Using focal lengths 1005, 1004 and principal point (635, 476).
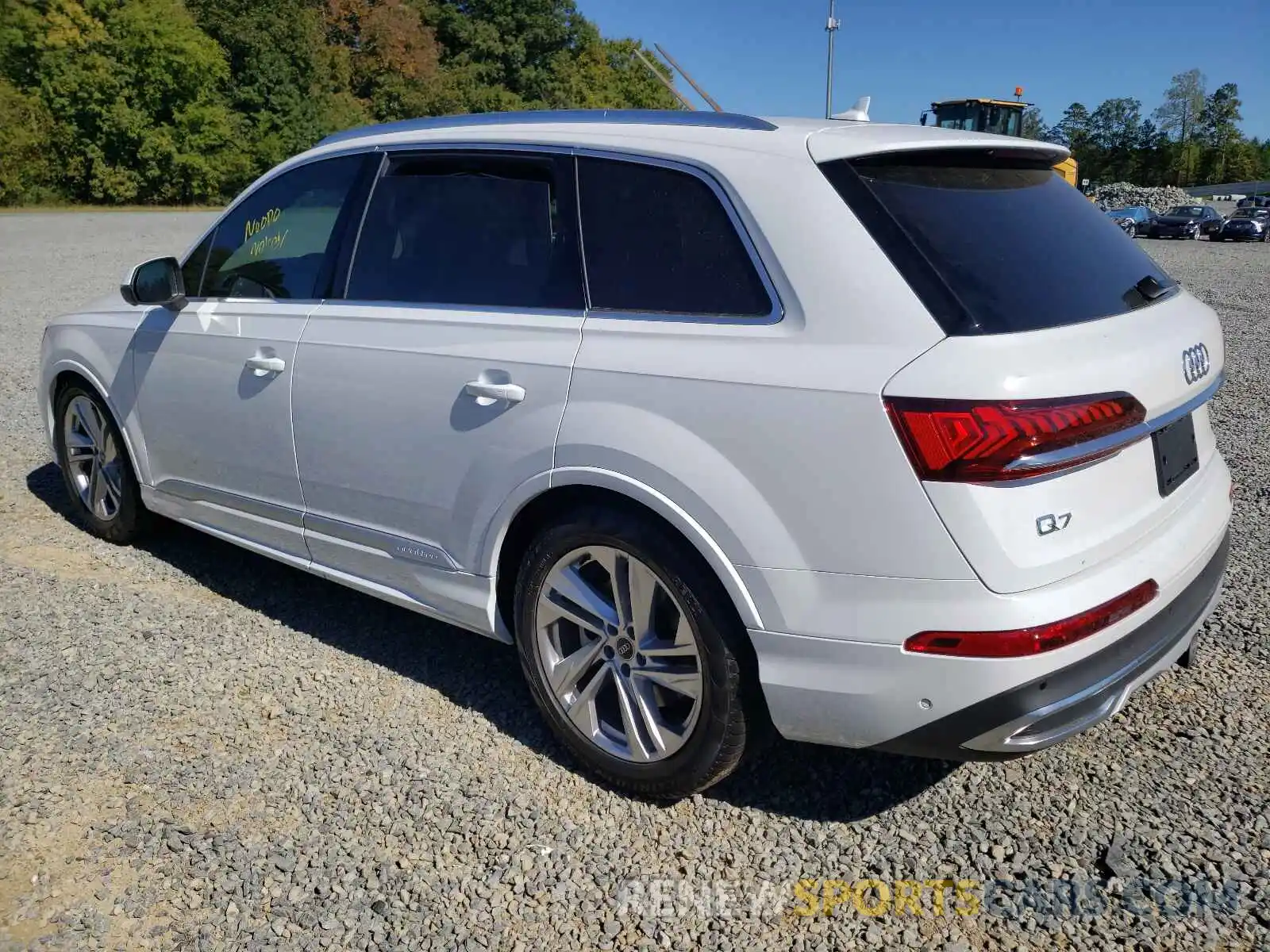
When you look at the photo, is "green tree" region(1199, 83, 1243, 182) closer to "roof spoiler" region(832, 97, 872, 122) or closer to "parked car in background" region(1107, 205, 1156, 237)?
"parked car in background" region(1107, 205, 1156, 237)

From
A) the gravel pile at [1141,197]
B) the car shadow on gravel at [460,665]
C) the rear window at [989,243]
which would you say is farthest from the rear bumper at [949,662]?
the gravel pile at [1141,197]

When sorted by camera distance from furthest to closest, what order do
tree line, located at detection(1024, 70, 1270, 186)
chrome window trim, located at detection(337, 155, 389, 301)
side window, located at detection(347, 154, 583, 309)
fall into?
tree line, located at detection(1024, 70, 1270, 186), chrome window trim, located at detection(337, 155, 389, 301), side window, located at detection(347, 154, 583, 309)

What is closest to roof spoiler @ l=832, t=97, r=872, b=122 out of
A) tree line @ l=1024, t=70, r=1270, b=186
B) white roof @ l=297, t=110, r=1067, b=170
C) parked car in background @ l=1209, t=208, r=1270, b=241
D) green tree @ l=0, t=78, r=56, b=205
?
white roof @ l=297, t=110, r=1067, b=170

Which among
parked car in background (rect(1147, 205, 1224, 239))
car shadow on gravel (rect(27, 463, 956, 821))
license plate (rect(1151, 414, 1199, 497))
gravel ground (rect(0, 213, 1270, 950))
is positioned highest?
license plate (rect(1151, 414, 1199, 497))

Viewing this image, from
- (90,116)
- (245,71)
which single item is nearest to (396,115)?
(245,71)

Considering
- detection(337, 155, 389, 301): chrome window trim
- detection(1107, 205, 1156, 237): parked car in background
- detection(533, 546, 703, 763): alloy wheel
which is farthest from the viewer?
detection(1107, 205, 1156, 237): parked car in background

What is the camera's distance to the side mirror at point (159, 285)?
4109mm

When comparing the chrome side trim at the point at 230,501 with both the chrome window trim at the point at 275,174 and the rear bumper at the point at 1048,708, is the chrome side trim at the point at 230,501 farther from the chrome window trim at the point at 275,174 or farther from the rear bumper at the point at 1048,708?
the rear bumper at the point at 1048,708

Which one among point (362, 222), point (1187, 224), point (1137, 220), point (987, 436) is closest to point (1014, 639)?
point (987, 436)

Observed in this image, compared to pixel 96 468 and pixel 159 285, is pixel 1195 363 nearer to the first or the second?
pixel 159 285

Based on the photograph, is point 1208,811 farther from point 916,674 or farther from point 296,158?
point 296,158

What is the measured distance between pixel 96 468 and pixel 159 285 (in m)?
1.21

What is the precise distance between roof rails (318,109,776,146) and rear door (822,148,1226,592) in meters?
0.41

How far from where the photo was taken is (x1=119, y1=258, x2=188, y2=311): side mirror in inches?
162
